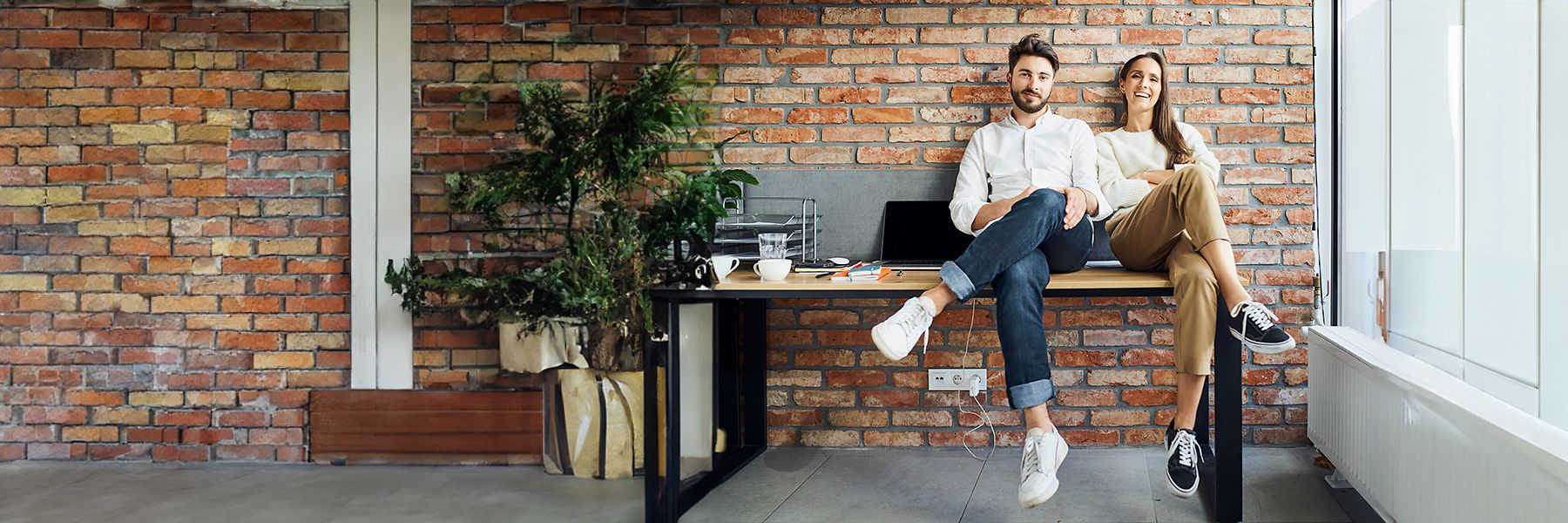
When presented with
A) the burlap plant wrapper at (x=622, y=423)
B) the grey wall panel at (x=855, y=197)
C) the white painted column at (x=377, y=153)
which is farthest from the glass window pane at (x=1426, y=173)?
the white painted column at (x=377, y=153)

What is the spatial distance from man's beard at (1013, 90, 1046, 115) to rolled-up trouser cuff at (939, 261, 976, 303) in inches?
34.0

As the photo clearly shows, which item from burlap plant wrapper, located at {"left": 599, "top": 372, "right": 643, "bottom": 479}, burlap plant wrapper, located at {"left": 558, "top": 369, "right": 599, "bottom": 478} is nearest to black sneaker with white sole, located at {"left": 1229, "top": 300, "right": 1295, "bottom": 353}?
burlap plant wrapper, located at {"left": 599, "top": 372, "right": 643, "bottom": 479}

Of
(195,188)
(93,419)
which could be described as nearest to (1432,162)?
(195,188)

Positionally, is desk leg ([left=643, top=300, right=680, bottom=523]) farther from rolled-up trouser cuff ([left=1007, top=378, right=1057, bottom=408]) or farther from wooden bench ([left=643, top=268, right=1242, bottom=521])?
rolled-up trouser cuff ([left=1007, top=378, right=1057, bottom=408])

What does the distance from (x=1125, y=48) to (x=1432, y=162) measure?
1158 mm

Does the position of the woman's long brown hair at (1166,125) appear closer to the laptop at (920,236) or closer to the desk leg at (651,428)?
the laptop at (920,236)

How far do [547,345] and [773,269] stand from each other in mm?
927

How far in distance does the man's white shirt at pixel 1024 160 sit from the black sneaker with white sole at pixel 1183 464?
88 centimetres

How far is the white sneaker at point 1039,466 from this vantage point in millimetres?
2479

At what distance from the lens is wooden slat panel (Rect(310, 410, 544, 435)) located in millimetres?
3410

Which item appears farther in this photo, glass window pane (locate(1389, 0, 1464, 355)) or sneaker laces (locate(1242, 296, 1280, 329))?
sneaker laces (locate(1242, 296, 1280, 329))

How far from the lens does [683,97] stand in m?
3.43

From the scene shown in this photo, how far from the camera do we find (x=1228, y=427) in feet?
8.26

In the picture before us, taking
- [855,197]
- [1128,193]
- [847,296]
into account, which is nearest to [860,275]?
[847,296]
